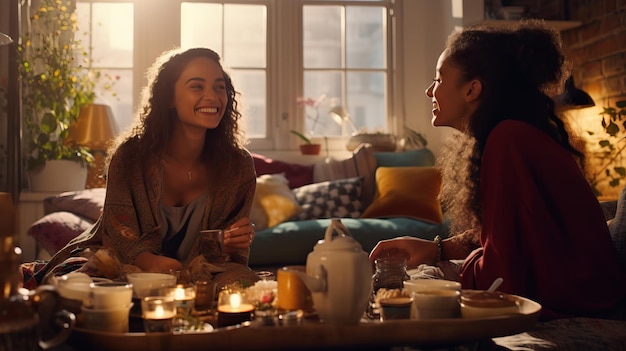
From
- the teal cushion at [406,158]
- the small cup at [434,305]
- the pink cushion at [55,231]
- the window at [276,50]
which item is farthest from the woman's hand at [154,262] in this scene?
the window at [276,50]

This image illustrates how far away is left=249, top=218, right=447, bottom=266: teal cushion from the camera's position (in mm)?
3635

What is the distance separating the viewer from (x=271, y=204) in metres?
3.91

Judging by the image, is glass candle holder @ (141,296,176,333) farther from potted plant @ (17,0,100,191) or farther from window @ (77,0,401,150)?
window @ (77,0,401,150)

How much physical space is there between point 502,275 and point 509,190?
189 millimetres

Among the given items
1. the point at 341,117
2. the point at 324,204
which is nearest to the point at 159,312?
the point at 324,204

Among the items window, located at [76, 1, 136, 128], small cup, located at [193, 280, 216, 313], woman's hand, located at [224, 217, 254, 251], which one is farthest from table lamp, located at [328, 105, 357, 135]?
small cup, located at [193, 280, 216, 313]

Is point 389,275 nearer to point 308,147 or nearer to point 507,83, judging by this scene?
point 507,83

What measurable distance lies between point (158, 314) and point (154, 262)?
87 centimetres

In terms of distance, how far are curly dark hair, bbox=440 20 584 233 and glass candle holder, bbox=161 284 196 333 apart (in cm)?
80

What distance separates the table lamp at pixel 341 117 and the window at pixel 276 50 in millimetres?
16

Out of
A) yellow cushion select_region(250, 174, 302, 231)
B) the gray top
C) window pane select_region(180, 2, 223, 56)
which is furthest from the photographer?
window pane select_region(180, 2, 223, 56)

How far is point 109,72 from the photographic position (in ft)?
16.0

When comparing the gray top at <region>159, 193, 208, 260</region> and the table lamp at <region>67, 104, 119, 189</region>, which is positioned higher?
the table lamp at <region>67, 104, 119, 189</region>

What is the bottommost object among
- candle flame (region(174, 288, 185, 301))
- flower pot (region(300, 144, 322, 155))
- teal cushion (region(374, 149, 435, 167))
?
candle flame (region(174, 288, 185, 301))
